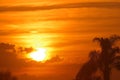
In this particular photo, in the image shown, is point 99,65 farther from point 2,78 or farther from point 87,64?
point 2,78

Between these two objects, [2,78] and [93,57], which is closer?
[93,57]

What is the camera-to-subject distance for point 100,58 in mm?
91875

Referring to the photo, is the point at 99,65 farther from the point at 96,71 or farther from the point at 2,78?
the point at 2,78

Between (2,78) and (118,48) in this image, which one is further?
(2,78)

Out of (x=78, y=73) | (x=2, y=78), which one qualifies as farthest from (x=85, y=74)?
(x=2, y=78)

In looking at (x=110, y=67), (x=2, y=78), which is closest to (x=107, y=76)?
(x=110, y=67)

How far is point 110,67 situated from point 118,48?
202cm

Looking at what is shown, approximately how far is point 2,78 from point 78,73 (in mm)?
13136

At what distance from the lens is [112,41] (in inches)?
3625

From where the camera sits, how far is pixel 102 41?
92.3 metres

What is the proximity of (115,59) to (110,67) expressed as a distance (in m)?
0.93

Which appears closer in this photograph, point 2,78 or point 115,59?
point 115,59

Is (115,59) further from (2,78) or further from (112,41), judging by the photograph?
(2,78)

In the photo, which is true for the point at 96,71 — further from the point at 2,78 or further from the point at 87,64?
the point at 2,78
